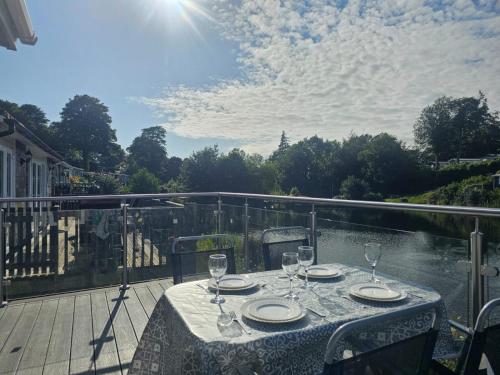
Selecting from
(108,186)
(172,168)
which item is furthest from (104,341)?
(172,168)

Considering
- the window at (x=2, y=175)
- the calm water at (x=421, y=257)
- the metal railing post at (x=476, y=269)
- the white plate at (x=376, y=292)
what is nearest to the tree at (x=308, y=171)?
the window at (x=2, y=175)

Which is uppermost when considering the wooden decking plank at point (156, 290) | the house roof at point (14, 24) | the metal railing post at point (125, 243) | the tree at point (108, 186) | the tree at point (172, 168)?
the tree at point (172, 168)

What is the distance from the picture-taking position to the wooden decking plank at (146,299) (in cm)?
319

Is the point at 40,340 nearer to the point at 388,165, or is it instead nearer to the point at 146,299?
the point at 146,299

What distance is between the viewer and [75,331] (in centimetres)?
271

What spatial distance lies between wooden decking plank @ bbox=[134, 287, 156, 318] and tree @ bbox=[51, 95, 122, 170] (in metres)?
35.6

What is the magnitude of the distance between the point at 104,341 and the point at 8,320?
103 centimetres

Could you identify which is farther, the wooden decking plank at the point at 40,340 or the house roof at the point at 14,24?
the house roof at the point at 14,24

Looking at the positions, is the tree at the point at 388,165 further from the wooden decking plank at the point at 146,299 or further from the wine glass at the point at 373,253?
the wine glass at the point at 373,253

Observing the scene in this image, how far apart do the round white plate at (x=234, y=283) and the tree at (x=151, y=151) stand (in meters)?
45.9

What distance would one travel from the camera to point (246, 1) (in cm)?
730

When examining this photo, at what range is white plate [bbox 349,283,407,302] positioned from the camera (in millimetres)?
1559

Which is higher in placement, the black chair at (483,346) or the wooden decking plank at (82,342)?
the black chair at (483,346)

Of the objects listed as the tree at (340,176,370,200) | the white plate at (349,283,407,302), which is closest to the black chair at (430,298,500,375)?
the white plate at (349,283,407,302)
